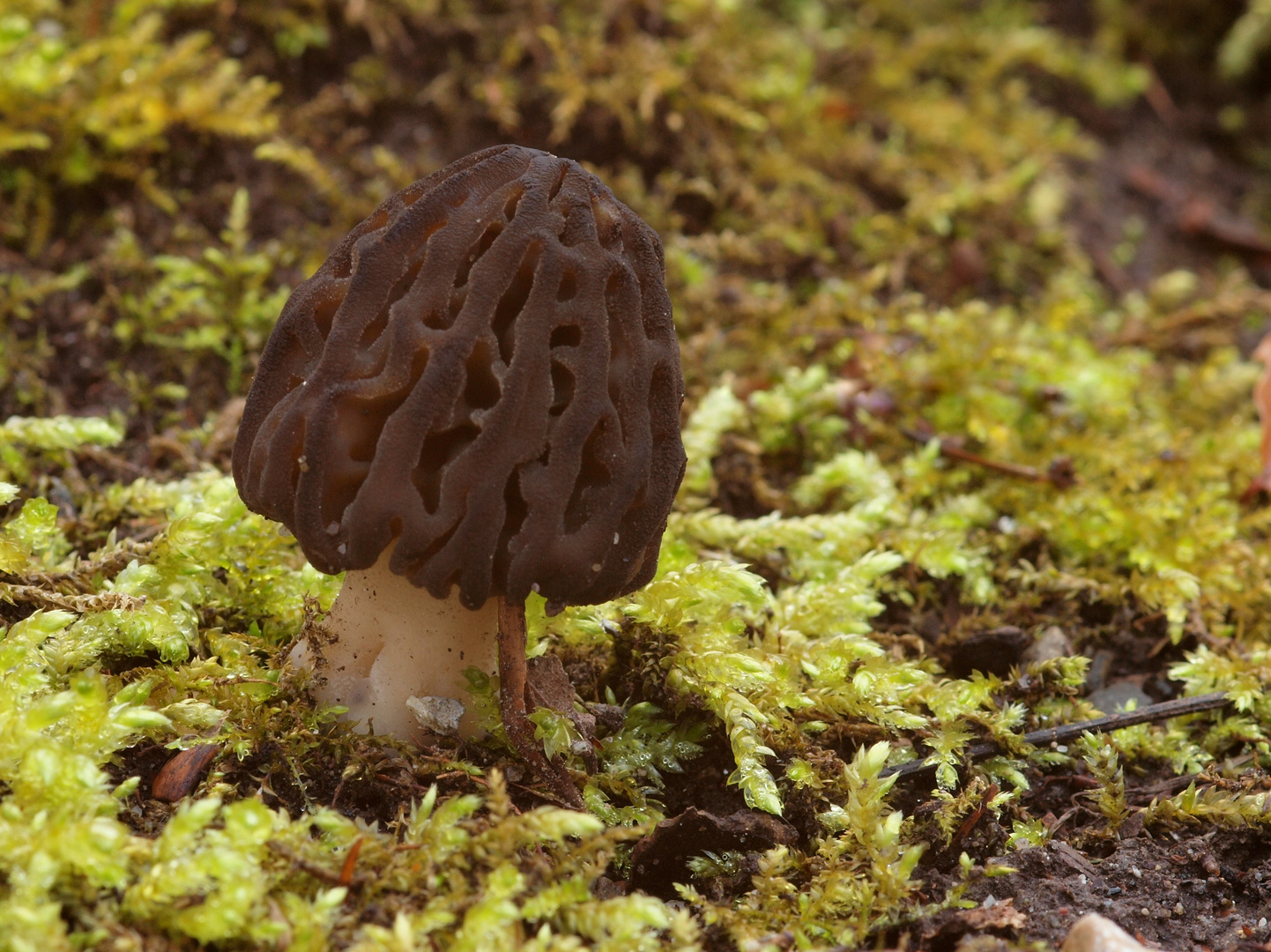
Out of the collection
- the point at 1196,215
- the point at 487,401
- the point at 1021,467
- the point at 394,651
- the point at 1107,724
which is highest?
the point at 487,401

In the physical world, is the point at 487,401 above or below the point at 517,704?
above

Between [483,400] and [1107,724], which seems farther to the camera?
[1107,724]

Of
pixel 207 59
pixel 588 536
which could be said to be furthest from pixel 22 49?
pixel 588 536

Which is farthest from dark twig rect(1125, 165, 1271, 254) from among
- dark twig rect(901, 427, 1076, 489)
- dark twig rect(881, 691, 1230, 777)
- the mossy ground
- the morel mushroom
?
the morel mushroom

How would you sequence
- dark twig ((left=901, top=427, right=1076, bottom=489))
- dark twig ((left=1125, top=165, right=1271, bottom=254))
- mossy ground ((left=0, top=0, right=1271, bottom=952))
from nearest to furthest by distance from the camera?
mossy ground ((left=0, top=0, right=1271, bottom=952)) < dark twig ((left=901, top=427, right=1076, bottom=489)) < dark twig ((left=1125, top=165, right=1271, bottom=254))

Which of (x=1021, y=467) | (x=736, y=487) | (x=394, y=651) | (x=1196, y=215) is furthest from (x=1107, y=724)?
(x=1196, y=215)

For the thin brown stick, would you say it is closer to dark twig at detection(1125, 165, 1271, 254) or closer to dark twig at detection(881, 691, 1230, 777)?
dark twig at detection(881, 691, 1230, 777)

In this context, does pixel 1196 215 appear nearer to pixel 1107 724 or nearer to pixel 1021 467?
pixel 1021 467
